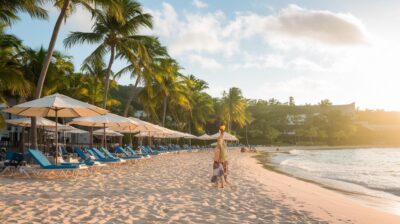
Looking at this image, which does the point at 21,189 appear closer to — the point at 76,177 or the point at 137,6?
the point at 76,177

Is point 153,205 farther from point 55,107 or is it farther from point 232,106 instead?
point 232,106

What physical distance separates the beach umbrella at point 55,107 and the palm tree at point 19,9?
4.93 metres

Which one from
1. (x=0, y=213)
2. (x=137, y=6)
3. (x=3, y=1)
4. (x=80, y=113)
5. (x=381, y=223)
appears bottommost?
(x=381, y=223)

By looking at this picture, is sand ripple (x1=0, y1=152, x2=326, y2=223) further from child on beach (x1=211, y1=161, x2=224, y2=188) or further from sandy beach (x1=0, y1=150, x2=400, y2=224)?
child on beach (x1=211, y1=161, x2=224, y2=188)

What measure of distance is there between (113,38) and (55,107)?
10.3 m

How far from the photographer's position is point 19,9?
48.4 ft

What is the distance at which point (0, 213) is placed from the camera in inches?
211

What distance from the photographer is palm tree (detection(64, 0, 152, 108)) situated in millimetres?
20266

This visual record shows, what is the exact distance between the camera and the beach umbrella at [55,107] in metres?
10.2

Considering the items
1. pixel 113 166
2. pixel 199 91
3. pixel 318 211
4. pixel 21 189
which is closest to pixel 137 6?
pixel 113 166

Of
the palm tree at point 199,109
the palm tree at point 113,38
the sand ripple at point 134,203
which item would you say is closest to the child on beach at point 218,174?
the sand ripple at point 134,203

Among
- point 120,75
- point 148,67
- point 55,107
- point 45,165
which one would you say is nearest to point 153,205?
point 45,165

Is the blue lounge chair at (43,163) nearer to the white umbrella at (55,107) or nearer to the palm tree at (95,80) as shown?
the white umbrella at (55,107)

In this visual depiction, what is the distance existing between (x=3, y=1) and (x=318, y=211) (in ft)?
44.2
